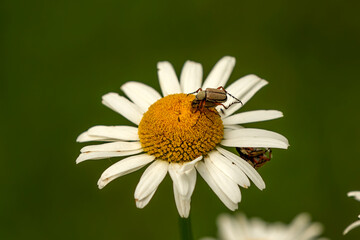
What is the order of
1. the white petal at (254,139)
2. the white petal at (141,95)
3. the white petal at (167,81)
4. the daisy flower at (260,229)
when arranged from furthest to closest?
the daisy flower at (260,229) → the white petal at (167,81) → the white petal at (141,95) → the white petal at (254,139)

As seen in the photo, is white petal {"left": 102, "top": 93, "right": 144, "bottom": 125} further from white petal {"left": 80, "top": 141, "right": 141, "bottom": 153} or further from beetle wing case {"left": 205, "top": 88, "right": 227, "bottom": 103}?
beetle wing case {"left": 205, "top": 88, "right": 227, "bottom": 103}

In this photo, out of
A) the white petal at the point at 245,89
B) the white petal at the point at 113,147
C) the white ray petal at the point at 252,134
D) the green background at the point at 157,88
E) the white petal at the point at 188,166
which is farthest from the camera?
the green background at the point at 157,88

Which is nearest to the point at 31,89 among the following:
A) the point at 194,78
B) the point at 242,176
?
the point at 194,78

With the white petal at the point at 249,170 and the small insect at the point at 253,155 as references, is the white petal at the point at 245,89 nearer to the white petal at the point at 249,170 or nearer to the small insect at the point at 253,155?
the small insect at the point at 253,155

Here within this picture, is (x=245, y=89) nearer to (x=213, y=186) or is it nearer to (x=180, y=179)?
(x=213, y=186)

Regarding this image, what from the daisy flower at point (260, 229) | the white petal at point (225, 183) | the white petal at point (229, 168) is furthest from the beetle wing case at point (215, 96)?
the daisy flower at point (260, 229)

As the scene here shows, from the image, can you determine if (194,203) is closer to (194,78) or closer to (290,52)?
(194,78)

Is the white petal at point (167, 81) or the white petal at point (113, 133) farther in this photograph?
the white petal at point (167, 81)
